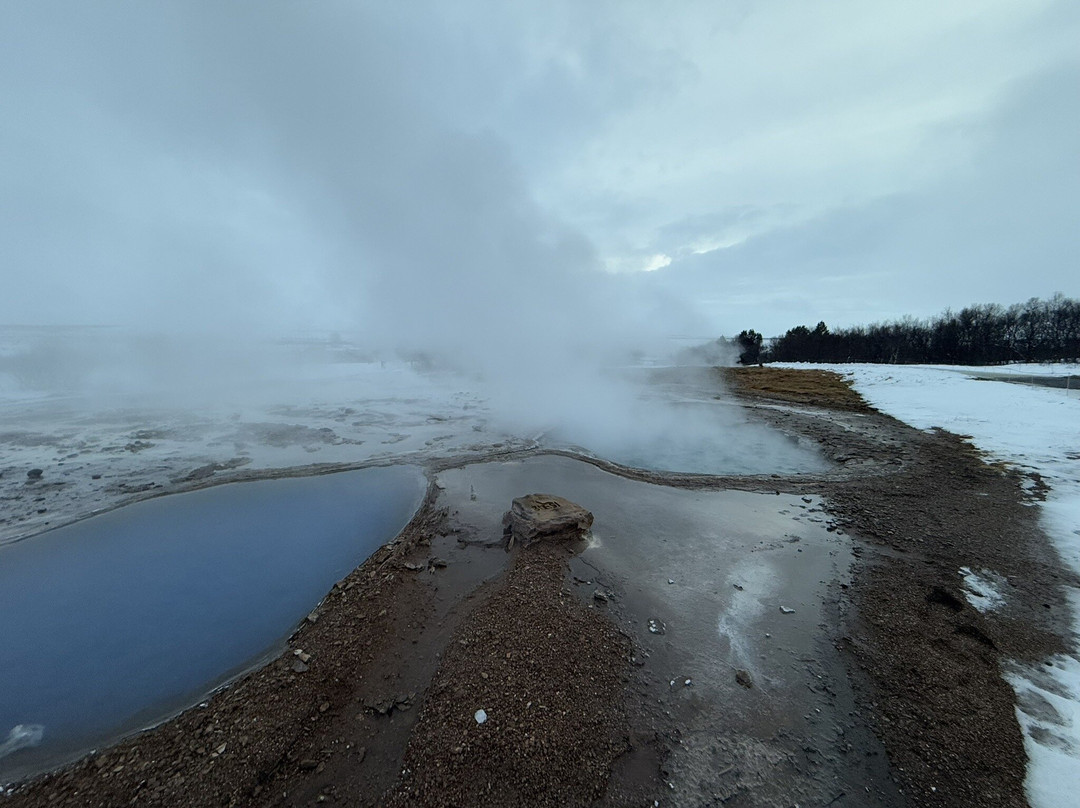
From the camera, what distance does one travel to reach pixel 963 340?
Answer: 4384 centimetres

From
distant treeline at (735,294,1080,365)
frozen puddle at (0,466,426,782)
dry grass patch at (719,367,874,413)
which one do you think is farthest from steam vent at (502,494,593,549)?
distant treeline at (735,294,1080,365)

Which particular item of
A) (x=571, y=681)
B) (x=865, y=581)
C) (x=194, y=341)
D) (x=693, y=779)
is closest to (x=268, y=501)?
(x=571, y=681)

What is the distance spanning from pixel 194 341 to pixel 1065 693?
134ft

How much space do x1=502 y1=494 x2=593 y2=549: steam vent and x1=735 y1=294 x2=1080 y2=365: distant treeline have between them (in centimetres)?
4881

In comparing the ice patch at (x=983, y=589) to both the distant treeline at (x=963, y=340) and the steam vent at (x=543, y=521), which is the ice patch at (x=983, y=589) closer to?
the steam vent at (x=543, y=521)

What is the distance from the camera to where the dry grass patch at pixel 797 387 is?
849 inches

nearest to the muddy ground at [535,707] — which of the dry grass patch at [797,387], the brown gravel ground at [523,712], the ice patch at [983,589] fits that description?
the brown gravel ground at [523,712]

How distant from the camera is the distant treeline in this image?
134 ft

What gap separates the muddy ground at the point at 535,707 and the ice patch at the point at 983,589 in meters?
0.13

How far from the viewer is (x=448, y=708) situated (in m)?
3.54

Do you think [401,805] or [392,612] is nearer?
[401,805]

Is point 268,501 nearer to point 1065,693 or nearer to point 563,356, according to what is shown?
point 1065,693

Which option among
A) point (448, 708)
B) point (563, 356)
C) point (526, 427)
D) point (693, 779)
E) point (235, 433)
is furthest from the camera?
point (563, 356)

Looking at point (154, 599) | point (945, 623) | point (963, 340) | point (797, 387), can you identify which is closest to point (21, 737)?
point (154, 599)
